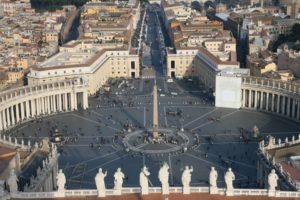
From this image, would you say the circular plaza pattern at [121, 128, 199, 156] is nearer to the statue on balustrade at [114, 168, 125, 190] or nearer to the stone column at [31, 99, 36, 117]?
the stone column at [31, 99, 36, 117]

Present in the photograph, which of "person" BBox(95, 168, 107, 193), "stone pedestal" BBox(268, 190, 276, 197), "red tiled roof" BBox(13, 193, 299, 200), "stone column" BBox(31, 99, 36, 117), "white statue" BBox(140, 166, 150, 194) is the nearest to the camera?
"person" BBox(95, 168, 107, 193)

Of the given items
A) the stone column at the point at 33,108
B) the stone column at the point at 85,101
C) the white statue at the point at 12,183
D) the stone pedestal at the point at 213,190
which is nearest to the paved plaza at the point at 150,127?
the stone column at the point at 85,101

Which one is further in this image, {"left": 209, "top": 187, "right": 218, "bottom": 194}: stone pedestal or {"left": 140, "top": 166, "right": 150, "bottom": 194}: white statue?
{"left": 209, "top": 187, "right": 218, "bottom": 194}: stone pedestal

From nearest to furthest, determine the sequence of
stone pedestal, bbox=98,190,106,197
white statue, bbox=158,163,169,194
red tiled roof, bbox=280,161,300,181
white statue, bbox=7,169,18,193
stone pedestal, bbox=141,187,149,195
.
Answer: white statue, bbox=158,163,169,194, white statue, bbox=7,169,18,193, stone pedestal, bbox=141,187,149,195, stone pedestal, bbox=98,190,106,197, red tiled roof, bbox=280,161,300,181

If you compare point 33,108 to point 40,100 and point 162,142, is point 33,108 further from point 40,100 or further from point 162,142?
point 162,142

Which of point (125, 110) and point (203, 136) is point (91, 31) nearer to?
point (125, 110)

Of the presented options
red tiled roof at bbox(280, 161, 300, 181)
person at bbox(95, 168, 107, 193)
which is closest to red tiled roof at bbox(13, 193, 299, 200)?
person at bbox(95, 168, 107, 193)

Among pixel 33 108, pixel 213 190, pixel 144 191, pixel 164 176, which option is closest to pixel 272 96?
pixel 33 108

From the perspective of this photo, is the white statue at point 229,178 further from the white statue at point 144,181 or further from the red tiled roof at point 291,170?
the red tiled roof at point 291,170
